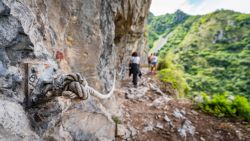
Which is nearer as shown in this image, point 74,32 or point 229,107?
point 74,32

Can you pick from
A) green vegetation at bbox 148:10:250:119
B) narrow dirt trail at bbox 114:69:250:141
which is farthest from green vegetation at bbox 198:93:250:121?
green vegetation at bbox 148:10:250:119

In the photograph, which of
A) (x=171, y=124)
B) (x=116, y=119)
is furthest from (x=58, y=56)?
(x=171, y=124)

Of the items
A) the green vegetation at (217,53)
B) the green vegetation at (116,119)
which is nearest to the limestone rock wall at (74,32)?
the green vegetation at (116,119)

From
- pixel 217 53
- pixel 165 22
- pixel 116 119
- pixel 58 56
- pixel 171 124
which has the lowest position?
pixel 171 124

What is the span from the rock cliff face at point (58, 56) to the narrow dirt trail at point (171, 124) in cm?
95

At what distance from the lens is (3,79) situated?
2.56 meters

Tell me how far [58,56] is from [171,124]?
452 centimetres

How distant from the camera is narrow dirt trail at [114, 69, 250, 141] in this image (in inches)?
267

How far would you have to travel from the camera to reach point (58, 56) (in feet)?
15.8

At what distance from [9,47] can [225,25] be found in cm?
8260

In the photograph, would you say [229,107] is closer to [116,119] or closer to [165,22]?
[116,119]

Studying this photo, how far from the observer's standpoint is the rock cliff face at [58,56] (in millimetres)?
2648

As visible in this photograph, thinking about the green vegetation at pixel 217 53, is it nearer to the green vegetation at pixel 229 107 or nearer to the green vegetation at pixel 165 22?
the green vegetation at pixel 165 22

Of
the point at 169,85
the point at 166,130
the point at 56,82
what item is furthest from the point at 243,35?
the point at 56,82
